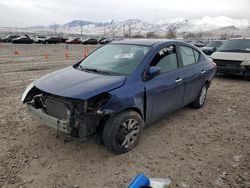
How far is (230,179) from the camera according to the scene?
3016 mm

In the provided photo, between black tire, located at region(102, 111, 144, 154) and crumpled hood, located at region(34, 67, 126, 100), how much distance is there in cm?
45

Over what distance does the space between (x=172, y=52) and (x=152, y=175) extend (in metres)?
2.33

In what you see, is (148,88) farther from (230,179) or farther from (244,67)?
(244,67)

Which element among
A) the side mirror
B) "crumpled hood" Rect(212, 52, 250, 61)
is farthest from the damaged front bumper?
"crumpled hood" Rect(212, 52, 250, 61)

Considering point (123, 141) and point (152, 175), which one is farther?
point (123, 141)

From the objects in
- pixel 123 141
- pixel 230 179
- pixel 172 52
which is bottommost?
pixel 230 179

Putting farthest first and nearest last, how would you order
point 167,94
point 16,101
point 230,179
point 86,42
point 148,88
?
point 86,42 → point 16,101 → point 167,94 → point 148,88 → point 230,179

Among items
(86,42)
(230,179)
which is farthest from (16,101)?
(86,42)

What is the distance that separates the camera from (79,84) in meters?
3.31

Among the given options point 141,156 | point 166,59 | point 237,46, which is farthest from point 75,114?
point 237,46

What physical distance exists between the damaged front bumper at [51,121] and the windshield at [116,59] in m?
1.12

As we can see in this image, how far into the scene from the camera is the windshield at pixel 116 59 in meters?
3.82

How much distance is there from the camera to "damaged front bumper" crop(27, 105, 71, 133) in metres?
3.05

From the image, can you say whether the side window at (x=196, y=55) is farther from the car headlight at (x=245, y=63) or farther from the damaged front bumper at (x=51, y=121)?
the car headlight at (x=245, y=63)
